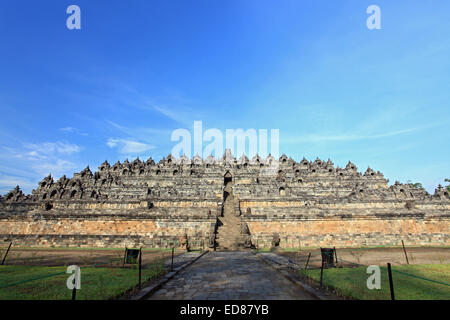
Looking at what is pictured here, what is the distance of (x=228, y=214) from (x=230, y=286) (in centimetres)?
1947

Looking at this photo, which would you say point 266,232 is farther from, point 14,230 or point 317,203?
point 14,230

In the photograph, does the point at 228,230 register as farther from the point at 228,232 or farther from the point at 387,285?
the point at 387,285

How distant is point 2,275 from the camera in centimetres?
864

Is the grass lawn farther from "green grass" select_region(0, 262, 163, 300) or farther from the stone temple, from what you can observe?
the stone temple

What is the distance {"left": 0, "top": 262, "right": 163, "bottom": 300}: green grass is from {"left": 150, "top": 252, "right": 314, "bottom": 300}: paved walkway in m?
1.22

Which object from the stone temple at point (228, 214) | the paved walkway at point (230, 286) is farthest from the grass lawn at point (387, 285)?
the stone temple at point (228, 214)

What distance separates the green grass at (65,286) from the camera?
5.89 m

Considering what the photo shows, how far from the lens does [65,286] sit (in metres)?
7.14

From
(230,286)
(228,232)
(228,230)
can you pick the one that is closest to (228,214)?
(228,230)

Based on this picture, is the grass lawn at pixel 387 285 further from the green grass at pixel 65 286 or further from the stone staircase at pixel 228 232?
the stone staircase at pixel 228 232

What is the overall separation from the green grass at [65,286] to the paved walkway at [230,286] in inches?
48.1

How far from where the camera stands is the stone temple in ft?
63.4
